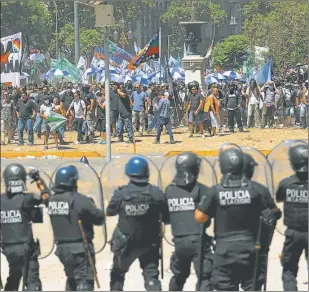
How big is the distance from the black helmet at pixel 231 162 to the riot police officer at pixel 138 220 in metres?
0.61

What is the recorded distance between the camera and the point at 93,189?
9.25 m

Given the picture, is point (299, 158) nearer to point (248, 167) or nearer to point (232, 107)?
point (248, 167)

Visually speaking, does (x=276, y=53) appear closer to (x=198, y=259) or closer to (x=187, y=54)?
(x=187, y=54)

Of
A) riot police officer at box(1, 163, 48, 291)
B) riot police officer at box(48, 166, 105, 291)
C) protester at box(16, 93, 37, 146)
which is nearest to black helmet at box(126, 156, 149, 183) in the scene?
riot police officer at box(48, 166, 105, 291)

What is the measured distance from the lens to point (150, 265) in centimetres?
895

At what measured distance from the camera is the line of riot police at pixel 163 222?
27.8ft

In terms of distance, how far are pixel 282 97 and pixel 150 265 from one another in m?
18.4

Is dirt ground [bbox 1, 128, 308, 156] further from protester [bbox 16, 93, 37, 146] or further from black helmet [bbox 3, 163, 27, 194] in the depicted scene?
black helmet [bbox 3, 163, 27, 194]

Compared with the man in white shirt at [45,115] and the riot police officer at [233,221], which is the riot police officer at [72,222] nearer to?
the riot police officer at [233,221]

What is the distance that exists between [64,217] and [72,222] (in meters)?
0.08

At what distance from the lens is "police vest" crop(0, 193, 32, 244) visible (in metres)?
8.84

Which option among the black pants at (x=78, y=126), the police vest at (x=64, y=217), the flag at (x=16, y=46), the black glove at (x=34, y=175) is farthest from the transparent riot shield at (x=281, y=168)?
the flag at (x=16, y=46)

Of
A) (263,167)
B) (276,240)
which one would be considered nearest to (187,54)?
(276,240)

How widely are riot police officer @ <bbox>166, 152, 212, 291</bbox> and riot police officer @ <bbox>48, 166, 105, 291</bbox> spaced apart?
2.14 ft
